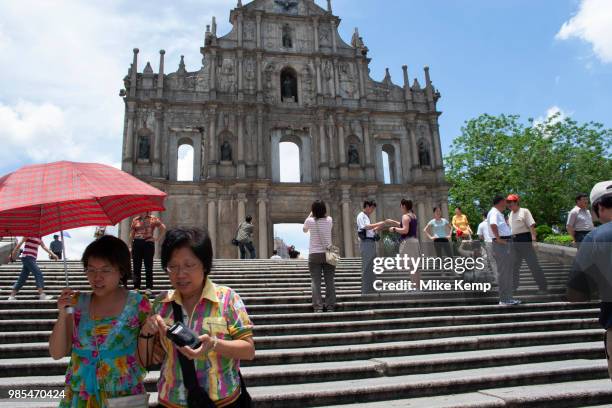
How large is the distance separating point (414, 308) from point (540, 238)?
1787 cm

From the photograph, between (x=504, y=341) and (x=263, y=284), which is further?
(x=263, y=284)

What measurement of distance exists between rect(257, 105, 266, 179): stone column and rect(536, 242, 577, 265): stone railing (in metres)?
Answer: 13.5

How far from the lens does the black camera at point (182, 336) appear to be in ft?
6.12

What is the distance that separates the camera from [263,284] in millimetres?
8875

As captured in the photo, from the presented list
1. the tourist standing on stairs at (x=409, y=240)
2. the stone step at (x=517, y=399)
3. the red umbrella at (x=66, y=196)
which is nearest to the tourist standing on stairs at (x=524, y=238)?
the tourist standing on stairs at (x=409, y=240)

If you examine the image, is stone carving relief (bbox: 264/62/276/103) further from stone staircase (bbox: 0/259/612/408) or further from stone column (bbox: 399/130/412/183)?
stone staircase (bbox: 0/259/612/408)

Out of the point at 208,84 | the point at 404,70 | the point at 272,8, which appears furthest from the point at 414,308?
the point at 272,8

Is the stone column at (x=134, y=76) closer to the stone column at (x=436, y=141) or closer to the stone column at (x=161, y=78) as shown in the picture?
the stone column at (x=161, y=78)

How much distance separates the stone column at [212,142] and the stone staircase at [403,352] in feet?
45.9

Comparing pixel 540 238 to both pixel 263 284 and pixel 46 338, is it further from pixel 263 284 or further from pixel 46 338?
pixel 46 338

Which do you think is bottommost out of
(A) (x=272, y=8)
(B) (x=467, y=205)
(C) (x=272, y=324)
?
(C) (x=272, y=324)

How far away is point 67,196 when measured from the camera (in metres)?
2.37

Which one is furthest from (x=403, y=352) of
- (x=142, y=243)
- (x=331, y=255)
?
(x=142, y=243)

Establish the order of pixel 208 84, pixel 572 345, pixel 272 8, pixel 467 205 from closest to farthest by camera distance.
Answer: pixel 572 345 → pixel 208 84 → pixel 272 8 → pixel 467 205
